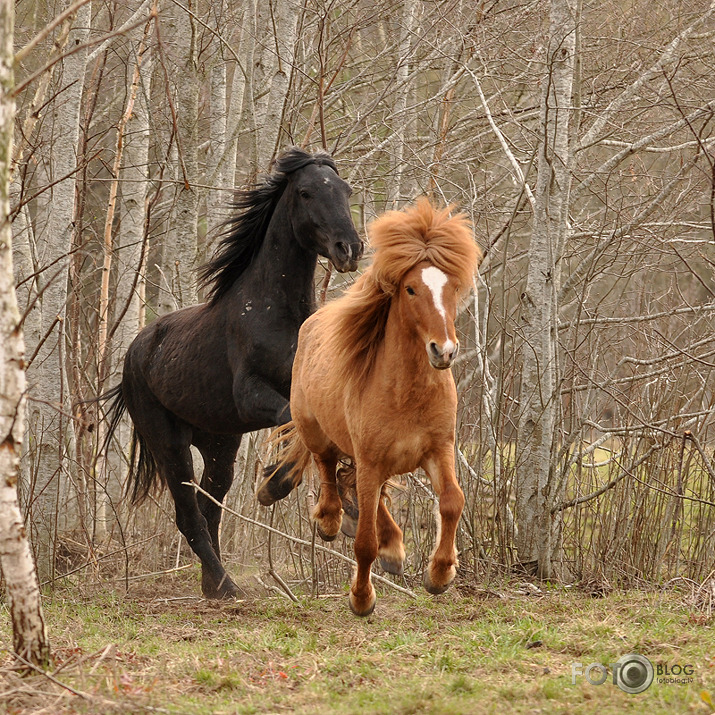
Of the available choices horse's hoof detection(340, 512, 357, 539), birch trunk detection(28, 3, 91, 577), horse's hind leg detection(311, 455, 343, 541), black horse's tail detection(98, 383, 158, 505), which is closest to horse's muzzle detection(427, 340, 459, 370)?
horse's hind leg detection(311, 455, 343, 541)

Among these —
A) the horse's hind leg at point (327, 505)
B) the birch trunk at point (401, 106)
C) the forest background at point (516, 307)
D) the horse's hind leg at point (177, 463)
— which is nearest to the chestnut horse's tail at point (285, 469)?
the horse's hind leg at point (327, 505)

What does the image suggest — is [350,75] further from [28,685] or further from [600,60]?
[28,685]

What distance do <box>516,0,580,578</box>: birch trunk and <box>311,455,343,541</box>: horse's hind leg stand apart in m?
1.60

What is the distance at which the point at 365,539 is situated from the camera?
16.3 ft

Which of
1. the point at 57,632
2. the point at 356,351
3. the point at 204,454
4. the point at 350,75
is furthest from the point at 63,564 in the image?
the point at 350,75

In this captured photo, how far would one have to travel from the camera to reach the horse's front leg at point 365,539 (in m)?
4.87

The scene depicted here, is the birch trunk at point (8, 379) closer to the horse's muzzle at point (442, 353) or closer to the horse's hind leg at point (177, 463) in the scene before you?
the horse's muzzle at point (442, 353)

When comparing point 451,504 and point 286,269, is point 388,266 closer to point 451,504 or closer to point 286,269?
point 451,504

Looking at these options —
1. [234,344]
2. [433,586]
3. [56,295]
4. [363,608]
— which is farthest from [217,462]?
[433,586]

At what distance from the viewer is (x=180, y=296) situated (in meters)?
8.94

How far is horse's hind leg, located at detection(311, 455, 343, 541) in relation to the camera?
19.6 feet

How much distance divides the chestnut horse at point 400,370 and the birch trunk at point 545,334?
5.65 feet

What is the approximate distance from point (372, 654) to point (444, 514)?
79 cm

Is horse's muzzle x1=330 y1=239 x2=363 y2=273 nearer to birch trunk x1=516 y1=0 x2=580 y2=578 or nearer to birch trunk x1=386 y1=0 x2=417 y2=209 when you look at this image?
birch trunk x1=516 y1=0 x2=580 y2=578
